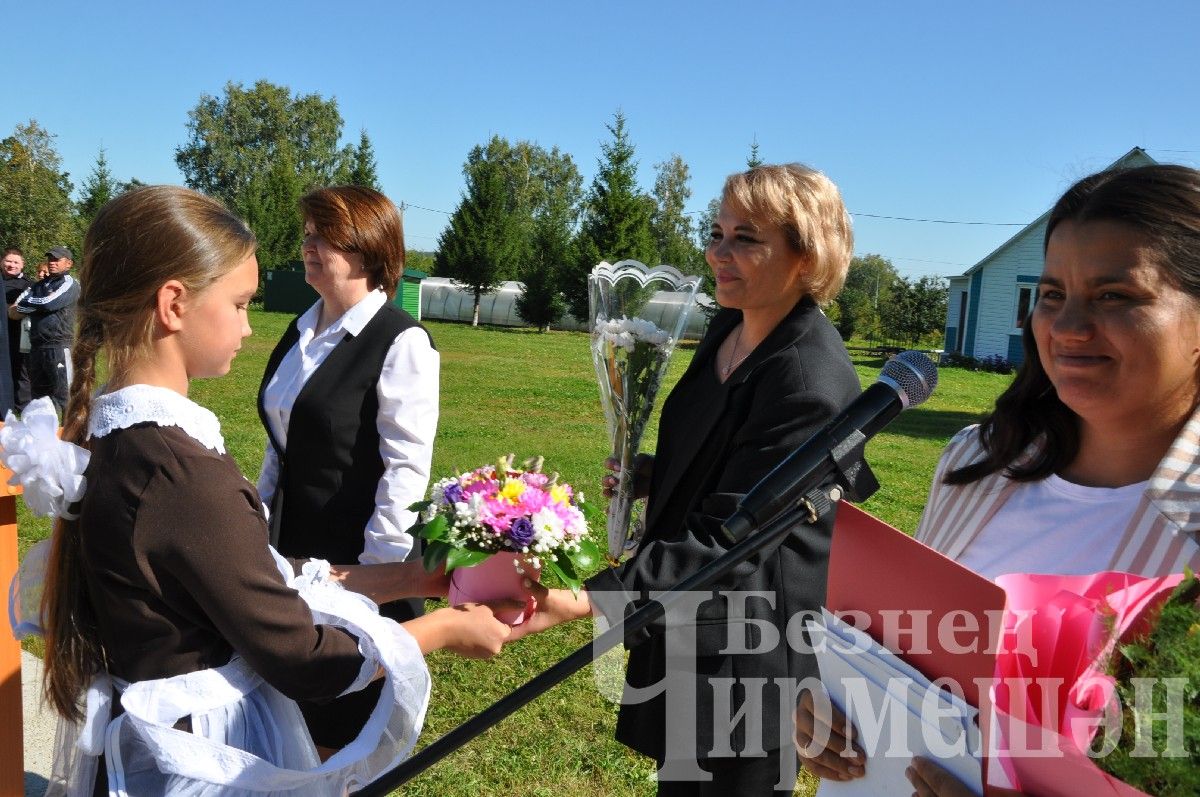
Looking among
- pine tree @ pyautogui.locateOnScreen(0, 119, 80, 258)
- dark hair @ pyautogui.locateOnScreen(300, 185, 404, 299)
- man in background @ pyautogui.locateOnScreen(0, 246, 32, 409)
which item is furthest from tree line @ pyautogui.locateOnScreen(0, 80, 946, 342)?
dark hair @ pyautogui.locateOnScreen(300, 185, 404, 299)

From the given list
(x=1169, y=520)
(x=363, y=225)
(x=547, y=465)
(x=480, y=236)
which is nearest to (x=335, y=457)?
(x=363, y=225)

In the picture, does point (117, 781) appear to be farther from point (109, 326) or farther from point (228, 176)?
point (228, 176)

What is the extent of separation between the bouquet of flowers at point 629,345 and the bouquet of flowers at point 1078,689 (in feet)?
5.72

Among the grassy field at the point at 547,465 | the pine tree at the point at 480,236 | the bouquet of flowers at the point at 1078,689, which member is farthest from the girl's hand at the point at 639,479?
the pine tree at the point at 480,236

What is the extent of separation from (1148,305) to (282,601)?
64.9 inches

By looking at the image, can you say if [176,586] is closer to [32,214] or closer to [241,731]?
[241,731]

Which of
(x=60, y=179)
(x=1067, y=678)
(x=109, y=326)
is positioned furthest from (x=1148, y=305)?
(x=60, y=179)

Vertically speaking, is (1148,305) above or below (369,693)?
above

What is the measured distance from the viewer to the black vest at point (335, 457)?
3184 millimetres

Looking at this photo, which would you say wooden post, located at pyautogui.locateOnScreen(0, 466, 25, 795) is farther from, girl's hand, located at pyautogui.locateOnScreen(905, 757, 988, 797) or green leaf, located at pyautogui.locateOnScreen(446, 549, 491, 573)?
girl's hand, located at pyautogui.locateOnScreen(905, 757, 988, 797)

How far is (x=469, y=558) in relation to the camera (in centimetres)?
215

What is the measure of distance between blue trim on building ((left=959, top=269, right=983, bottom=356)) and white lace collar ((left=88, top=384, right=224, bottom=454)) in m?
36.6

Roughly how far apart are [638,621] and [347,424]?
1.97 m

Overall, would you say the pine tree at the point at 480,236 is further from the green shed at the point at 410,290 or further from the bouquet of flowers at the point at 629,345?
the bouquet of flowers at the point at 629,345
